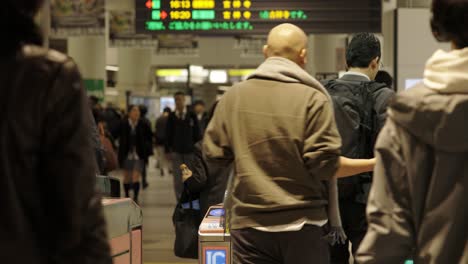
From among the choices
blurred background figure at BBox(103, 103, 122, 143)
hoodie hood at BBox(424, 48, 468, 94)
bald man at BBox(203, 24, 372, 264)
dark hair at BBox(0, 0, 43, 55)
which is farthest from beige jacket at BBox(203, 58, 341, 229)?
blurred background figure at BBox(103, 103, 122, 143)

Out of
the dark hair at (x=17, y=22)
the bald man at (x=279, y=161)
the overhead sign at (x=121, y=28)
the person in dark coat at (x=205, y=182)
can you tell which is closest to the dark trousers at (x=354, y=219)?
the bald man at (x=279, y=161)

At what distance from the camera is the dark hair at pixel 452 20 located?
9.52 feet

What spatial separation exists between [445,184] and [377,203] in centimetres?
22

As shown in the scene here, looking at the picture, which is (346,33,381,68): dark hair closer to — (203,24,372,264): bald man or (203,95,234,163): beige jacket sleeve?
(203,24,372,264): bald man

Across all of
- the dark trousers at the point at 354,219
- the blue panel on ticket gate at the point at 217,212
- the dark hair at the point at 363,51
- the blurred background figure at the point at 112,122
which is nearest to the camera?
the dark trousers at the point at 354,219

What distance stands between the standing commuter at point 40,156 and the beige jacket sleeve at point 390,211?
95 cm

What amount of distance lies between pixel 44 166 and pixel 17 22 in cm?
36

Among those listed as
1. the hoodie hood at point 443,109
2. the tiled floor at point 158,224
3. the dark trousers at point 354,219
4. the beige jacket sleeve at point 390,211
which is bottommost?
the tiled floor at point 158,224

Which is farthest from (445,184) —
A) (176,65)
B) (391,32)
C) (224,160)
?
(176,65)

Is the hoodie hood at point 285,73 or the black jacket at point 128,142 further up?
the hoodie hood at point 285,73

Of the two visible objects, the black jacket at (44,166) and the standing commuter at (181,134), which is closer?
the black jacket at (44,166)

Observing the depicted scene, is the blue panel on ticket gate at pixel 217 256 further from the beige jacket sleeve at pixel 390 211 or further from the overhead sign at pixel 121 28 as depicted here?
the overhead sign at pixel 121 28

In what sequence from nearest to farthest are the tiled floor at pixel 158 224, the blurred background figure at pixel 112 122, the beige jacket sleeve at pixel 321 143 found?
1. the beige jacket sleeve at pixel 321 143
2. the tiled floor at pixel 158 224
3. the blurred background figure at pixel 112 122

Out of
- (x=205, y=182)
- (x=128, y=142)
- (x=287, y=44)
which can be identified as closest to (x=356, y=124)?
(x=287, y=44)
